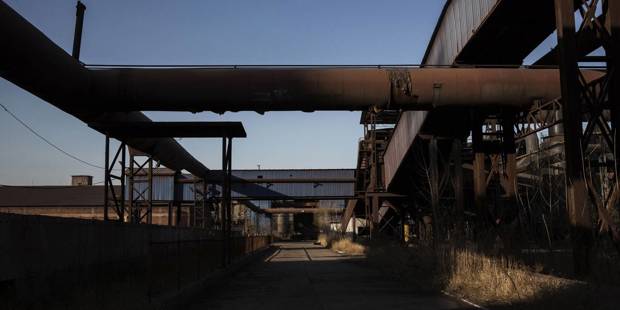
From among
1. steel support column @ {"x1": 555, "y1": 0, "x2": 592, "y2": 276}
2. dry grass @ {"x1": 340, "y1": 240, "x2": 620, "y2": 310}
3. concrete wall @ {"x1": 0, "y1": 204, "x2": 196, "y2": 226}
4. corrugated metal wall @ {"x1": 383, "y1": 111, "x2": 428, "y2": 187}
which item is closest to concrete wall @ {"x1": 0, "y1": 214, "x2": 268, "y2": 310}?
dry grass @ {"x1": 340, "y1": 240, "x2": 620, "y2": 310}

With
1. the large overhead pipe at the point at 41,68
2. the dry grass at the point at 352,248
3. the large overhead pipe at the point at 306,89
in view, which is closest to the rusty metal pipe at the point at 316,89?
the large overhead pipe at the point at 306,89

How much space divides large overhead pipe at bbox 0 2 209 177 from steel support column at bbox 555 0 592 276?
10546mm

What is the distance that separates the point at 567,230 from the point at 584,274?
96.7 inches

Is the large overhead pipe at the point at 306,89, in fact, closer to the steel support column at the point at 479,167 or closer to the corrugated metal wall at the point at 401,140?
the steel support column at the point at 479,167

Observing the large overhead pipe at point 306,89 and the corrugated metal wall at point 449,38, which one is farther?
the corrugated metal wall at point 449,38

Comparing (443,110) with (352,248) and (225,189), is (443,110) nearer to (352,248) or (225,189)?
(225,189)

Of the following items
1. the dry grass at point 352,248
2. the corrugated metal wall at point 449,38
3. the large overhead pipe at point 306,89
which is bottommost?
the dry grass at point 352,248

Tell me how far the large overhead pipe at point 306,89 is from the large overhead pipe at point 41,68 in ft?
0.70

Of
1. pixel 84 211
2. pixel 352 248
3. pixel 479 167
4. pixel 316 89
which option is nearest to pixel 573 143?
pixel 316 89

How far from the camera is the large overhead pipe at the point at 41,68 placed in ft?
36.2

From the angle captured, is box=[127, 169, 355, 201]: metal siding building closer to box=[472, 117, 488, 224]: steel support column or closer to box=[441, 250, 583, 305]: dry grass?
box=[472, 117, 488, 224]: steel support column

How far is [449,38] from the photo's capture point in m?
19.0

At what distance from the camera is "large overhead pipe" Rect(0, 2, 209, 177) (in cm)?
1105

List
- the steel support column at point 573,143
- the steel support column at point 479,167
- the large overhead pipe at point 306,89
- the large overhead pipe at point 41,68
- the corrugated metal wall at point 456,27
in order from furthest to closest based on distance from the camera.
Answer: the steel support column at point 479,167, the corrugated metal wall at point 456,27, the large overhead pipe at point 306,89, the steel support column at point 573,143, the large overhead pipe at point 41,68
